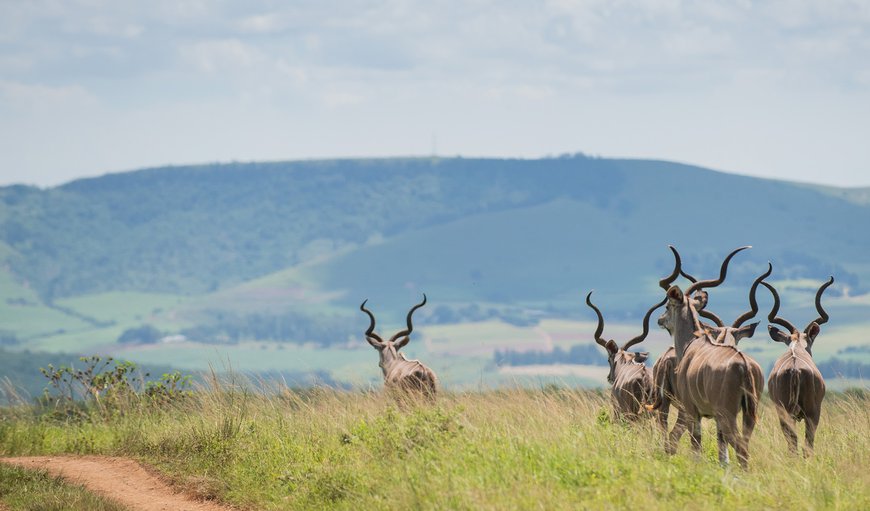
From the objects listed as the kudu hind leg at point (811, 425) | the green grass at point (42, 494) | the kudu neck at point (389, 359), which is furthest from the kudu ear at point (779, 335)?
the green grass at point (42, 494)

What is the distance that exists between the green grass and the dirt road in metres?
Answer: 0.28

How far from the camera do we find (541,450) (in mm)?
12719

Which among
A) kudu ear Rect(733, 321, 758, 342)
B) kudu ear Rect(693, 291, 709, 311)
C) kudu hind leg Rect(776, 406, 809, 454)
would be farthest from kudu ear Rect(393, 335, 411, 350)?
kudu hind leg Rect(776, 406, 809, 454)

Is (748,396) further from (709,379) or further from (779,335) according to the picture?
(779,335)

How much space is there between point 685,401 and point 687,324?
92 cm

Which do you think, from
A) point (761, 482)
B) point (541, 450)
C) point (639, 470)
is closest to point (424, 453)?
point (541, 450)

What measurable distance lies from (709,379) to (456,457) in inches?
104

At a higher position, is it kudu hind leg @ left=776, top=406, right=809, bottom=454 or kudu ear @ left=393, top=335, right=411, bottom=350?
kudu ear @ left=393, top=335, right=411, bottom=350

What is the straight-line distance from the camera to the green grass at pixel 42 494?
559 inches

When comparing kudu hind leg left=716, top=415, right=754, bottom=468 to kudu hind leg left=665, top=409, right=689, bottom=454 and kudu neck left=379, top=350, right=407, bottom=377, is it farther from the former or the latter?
kudu neck left=379, top=350, right=407, bottom=377

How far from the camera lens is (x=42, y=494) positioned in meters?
14.8

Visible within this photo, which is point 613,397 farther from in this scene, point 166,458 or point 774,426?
point 166,458

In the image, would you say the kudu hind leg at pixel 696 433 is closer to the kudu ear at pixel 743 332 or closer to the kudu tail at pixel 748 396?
the kudu tail at pixel 748 396

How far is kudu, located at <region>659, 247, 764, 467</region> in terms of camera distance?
13.0 meters
